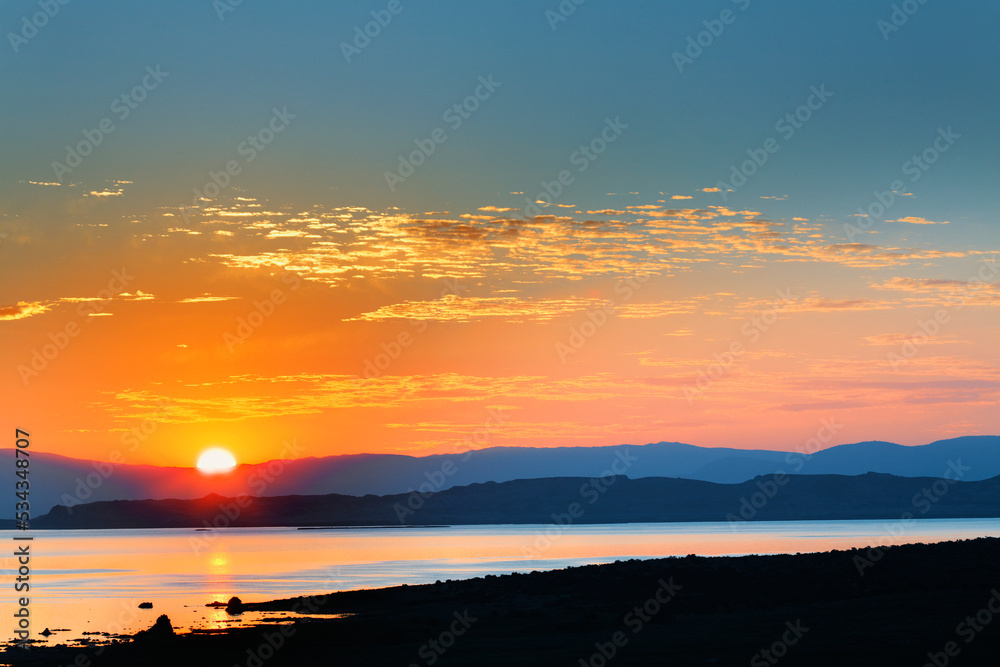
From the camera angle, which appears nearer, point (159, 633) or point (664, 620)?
point (159, 633)

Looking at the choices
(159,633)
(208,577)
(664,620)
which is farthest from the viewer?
(208,577)

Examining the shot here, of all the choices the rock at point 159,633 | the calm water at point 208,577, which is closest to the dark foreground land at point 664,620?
the rock at point 159,633

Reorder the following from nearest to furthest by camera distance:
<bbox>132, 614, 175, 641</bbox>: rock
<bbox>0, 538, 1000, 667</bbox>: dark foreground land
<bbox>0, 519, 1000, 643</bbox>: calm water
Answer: <bbox>0, 538, 1000, 667</bbox>: dark foreground land, <bbox>132, 614, 175, 641</bbox>: rock, <bbox>0, 519, 1000, 643</bbox>: calm water

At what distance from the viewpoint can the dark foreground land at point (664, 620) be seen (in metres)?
30.5

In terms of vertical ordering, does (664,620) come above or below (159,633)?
below

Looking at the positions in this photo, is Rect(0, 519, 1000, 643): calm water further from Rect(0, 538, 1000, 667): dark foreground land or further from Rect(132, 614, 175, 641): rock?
Rect(0, 538, 1000, 667): dark foreground land

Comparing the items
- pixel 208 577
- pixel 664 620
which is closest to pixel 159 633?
pixel 664 620

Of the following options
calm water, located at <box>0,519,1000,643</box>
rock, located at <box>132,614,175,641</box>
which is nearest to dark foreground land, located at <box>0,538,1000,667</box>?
rock, located at <box>132,614,175,641</box>

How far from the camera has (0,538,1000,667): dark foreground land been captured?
30531 millimetres

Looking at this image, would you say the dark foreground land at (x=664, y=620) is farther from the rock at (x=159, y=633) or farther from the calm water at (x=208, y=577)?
the calm water at (x=208, y=577)

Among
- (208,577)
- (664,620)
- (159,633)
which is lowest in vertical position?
(664,620)

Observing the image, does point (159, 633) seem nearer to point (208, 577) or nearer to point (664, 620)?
point (664, 620)

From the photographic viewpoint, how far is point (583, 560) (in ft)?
298

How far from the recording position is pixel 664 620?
129 ft
